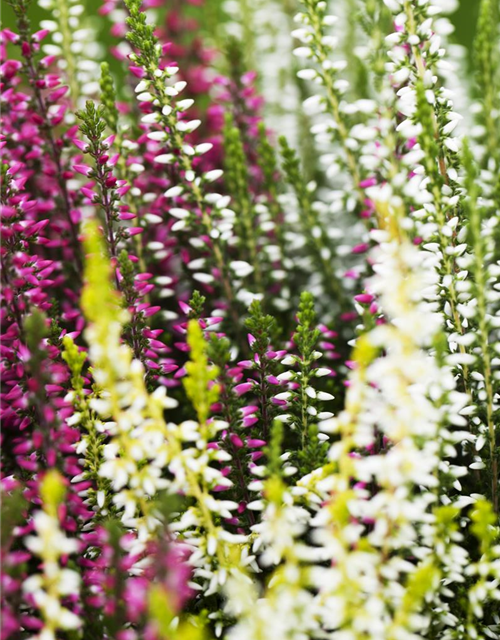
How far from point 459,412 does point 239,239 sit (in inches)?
17.6

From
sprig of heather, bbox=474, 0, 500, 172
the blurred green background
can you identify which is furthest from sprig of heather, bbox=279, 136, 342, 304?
the blurred green background

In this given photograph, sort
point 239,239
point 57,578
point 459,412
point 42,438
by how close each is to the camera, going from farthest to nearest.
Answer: point 239,239
point 459,412
point 42,438
point 57,578

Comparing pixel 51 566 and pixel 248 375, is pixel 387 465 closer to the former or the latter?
pixel 51 566

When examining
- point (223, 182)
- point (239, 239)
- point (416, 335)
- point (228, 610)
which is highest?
point (223, 182)

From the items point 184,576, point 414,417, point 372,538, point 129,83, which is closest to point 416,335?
point 414,417

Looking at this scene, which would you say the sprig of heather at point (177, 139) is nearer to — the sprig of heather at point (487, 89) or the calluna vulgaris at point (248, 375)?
the calluna vulgaris at point (248, 375)

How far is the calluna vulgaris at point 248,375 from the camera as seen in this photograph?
0.59 meters

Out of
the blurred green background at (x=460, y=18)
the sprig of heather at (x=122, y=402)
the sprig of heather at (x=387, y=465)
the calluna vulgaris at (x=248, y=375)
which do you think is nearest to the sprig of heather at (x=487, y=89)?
the calluna vulgaris at (x=248, y=375)

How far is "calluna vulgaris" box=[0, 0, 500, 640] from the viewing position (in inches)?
23.4

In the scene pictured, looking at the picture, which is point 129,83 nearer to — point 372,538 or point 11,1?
point 11,1

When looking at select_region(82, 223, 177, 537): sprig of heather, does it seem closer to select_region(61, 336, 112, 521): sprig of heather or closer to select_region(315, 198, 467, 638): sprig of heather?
select_region(61, 336, 112, 521): sprig of heather

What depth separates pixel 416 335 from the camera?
1.90 ft

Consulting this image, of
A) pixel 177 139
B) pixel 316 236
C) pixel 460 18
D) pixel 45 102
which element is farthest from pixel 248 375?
pixel 460 18

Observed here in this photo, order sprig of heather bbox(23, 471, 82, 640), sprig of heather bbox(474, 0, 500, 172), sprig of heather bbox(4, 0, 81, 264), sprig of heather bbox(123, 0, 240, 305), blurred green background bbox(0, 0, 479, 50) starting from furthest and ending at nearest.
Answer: blurred green background bbox(0, 0, 479, 50)
sprig of heather bbox(474, 0, 500, 172)
sprig of heather bbox(4, 0, 81, 264)
sprig of heather bbox(123, 0, 240, 305)
sprig of heather bbox(23, 471, 82, 640)
